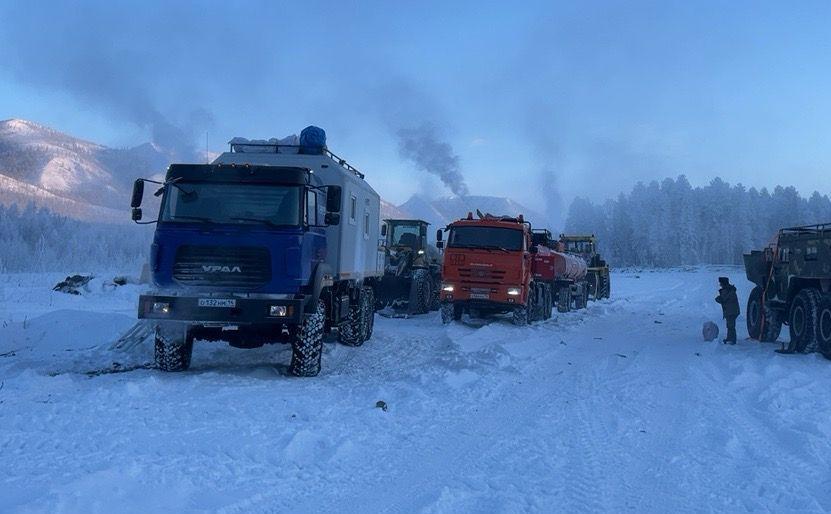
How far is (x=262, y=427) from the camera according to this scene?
20.9ft

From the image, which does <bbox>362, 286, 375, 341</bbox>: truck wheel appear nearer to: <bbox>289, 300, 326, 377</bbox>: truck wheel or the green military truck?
<bbox>289, 300, 326, 377</bbox>: truck wheel

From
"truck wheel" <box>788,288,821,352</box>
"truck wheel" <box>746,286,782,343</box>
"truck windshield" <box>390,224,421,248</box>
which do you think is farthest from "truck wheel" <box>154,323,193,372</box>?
"truck windshield" <box>390,224,421,248</box>

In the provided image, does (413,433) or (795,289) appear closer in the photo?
(413,433)

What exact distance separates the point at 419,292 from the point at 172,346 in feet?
40.4

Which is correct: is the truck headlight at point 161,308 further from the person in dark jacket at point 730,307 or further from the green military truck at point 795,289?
the person in dark jacket at point 730,307

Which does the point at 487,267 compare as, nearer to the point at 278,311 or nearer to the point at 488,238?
the point at 488,238

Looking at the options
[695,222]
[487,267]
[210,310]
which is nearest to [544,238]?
[487,267]

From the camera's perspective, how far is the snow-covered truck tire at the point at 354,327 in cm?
1281

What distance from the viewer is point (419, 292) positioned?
68.5 feet

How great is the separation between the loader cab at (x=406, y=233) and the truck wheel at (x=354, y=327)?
30.9 feet

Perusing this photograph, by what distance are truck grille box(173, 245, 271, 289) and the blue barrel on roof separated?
3.42 meters

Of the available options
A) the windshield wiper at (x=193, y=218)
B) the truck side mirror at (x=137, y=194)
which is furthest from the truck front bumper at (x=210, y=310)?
the truck side mirror at (x=137, y=194)

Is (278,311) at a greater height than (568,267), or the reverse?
(568,267)

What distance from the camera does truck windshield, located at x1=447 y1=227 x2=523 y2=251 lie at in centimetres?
1712
